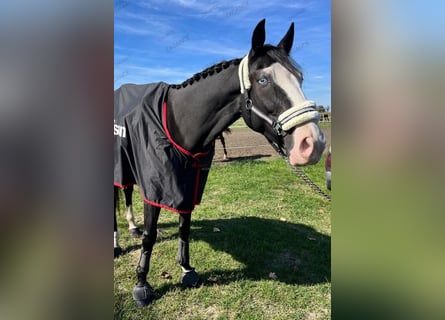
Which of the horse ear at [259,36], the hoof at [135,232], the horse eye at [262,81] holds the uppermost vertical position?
the horse ear at [259,36]

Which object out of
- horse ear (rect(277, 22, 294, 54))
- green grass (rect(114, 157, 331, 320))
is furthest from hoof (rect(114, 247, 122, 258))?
horse ear (rect(277, 22, 294, 54))

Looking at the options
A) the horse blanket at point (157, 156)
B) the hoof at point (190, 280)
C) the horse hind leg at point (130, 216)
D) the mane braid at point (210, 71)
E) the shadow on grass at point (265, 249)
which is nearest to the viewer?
the mane braid at point (210, 71)

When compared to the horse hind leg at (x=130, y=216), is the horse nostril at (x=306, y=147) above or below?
above

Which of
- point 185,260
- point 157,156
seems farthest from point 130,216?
point 157,156

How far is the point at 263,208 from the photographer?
381 cm

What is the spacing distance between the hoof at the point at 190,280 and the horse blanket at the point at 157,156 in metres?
0.71

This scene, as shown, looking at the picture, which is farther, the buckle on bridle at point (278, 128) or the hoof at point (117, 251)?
the hoof at point (117, 251)

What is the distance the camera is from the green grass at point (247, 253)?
232 cm

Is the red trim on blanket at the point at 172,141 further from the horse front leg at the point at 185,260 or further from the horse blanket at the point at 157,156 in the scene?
the horse front leg at the point at 185,260

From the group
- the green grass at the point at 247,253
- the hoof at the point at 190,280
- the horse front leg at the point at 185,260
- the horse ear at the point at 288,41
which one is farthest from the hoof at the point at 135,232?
the horse ear at the point at 288,41

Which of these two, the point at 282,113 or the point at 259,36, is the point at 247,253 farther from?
the point at 259,36
